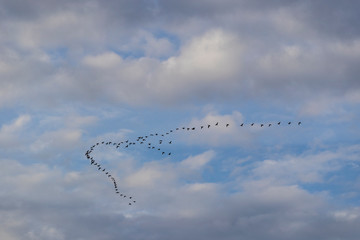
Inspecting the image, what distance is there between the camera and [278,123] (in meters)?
194

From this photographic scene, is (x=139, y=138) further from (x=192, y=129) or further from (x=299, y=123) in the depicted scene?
(x=299, y=123)

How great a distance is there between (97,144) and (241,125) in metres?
130

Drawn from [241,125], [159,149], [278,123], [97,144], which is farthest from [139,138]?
[278,123]

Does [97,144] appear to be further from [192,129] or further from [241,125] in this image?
[241,125]

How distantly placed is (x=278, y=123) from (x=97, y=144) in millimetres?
165702

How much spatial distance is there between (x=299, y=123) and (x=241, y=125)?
62944 mm

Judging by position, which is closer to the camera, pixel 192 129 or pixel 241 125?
pixel 241 125

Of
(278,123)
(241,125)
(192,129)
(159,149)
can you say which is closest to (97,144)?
(159,149)

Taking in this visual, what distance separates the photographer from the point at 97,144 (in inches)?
7849

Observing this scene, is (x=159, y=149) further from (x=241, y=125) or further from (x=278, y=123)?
(x=278, y=123)

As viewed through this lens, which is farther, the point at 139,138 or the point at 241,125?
the point at 139,138

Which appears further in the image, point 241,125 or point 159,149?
point 159,149

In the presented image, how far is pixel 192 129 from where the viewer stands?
646 ft

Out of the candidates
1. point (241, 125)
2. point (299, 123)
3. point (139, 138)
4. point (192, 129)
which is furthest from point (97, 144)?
point (299, 123)
